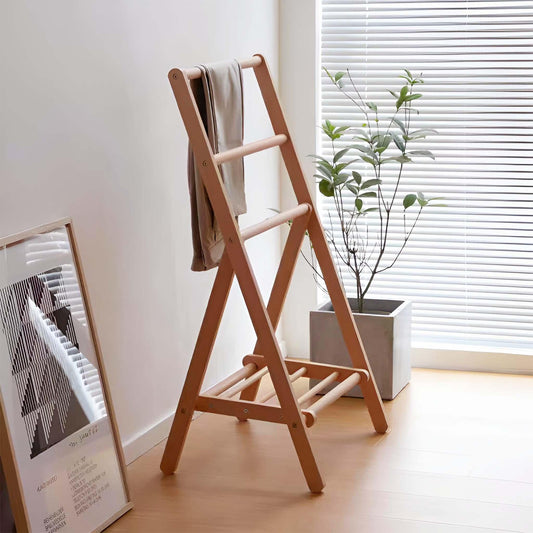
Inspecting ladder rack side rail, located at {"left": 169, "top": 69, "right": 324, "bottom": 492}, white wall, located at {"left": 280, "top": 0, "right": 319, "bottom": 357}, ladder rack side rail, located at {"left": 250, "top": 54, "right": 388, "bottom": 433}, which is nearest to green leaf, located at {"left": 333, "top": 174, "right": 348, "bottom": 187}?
ladder rack side rail, located at {"left": 250, "top": 54, "right": 388, "bottom": 433}

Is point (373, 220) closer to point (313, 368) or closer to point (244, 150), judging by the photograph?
point (313, 368)

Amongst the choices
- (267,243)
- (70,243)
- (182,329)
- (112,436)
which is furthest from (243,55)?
(112,436)

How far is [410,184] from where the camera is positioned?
3.70 metres

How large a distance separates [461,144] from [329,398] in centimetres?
133

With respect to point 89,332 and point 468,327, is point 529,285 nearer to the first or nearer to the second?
point 468,327

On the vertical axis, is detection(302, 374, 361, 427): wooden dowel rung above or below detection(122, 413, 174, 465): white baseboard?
above

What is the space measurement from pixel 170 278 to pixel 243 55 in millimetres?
930

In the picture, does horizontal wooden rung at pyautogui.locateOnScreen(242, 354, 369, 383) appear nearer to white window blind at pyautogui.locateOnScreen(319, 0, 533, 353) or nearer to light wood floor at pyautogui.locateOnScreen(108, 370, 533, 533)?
light wood floor at pyautogui.locateOnScreen(108, 370, 533, 533)

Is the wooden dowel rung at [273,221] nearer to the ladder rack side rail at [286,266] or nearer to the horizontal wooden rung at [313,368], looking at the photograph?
the ladder rack side rail at [286,266]

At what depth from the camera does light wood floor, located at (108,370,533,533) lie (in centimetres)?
241

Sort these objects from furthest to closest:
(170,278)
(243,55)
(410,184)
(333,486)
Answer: (410,184), (243,55), (170,278), (333,486)

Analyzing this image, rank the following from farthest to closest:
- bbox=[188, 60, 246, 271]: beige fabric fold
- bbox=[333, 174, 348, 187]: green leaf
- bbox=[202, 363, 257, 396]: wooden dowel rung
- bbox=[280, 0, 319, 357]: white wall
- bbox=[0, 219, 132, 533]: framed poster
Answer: bbox=[280, 0, 319, 357]: white wall < bbox=[333, 174, 348, 187]: green leaf < bbox=[202, 363, 257, 396]: wooden dowel rung < bbox=[188, 60, 246, 271]: beige fabric fold < bbox=[0, 219, 132, 533]: framed poster

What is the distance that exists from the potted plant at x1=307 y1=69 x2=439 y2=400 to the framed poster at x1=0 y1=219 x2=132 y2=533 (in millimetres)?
1078

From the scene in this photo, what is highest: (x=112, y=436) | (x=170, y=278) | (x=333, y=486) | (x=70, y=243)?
(x=70, y=243)
